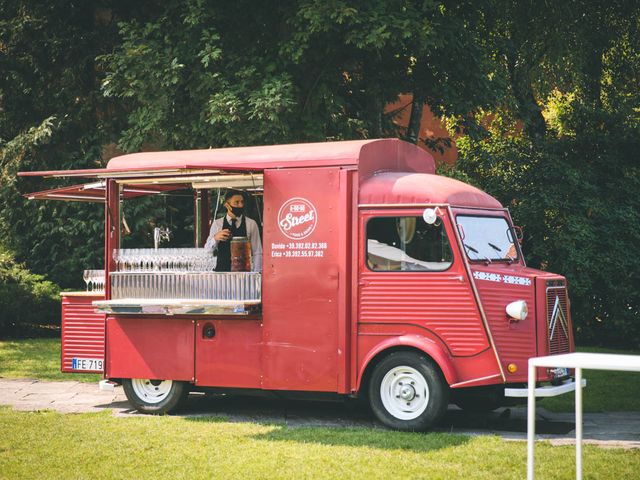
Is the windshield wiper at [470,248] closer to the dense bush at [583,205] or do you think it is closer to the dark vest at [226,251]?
the dark vest at [226,251]

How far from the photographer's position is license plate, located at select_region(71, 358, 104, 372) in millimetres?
11164

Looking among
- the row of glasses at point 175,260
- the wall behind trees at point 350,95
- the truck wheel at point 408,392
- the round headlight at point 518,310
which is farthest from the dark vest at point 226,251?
the wall behind trees at point 350,95

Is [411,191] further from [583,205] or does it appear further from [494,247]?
[583,205]

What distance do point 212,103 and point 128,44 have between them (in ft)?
6.98

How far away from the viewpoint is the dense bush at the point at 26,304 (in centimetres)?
1934

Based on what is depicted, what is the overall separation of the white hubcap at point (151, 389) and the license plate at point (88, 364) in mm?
517

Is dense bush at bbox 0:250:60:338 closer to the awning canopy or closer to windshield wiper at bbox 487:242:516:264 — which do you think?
the awning canopy

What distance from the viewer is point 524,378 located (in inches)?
368

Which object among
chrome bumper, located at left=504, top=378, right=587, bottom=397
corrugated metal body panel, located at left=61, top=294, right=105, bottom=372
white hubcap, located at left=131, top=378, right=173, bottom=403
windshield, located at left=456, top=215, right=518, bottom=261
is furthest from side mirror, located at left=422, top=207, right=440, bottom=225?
corrugated metal body panel, located at left=61, top=294, right=105, bottom=372

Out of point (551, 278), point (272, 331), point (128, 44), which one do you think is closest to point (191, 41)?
point (128, 44)

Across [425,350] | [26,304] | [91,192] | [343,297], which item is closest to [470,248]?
[425,350]

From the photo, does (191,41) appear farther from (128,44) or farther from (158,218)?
(158,218)

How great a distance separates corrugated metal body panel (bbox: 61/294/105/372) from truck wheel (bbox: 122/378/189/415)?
59cm

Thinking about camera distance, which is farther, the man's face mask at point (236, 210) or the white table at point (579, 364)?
the man's face mask at point (236, 210)
